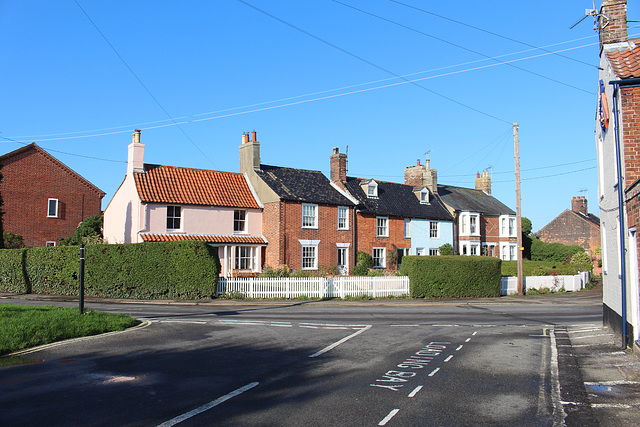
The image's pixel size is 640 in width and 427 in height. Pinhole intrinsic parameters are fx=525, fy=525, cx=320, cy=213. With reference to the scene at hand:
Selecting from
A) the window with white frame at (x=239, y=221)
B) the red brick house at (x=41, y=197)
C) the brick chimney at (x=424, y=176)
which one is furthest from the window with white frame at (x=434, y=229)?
the red brick house at (x=41, y=197)

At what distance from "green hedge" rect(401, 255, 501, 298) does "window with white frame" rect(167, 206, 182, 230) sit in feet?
48.4

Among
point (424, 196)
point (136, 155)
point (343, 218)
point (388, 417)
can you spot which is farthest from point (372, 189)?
point (388, 417)

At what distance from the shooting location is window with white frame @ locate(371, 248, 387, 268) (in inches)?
1601

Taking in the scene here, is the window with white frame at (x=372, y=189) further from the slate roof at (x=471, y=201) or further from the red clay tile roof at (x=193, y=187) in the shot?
the red clay tile roof at (x=193, y=187)

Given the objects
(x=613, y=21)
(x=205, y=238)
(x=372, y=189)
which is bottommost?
(x=205, y=238)

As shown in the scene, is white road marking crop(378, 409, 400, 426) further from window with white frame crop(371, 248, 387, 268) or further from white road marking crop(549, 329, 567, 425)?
window with white frame crop(371, 248, 387, 268)

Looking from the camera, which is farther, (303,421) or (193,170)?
(193,170)

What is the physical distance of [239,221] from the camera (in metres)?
36.4

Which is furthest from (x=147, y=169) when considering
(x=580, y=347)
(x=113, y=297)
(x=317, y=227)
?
(x=580, y=347)

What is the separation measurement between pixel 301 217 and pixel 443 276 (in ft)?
37.7

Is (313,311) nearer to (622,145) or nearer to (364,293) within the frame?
(364,293)

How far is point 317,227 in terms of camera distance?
37094mm

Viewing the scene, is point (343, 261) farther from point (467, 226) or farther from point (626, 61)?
point (626, 61)

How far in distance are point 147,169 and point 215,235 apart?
6.24 meters
